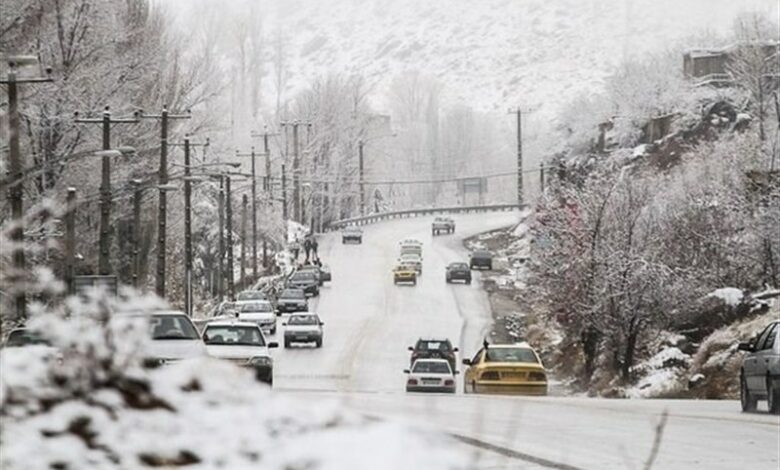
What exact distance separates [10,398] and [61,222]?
48788 mm

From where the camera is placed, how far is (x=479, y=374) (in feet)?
113

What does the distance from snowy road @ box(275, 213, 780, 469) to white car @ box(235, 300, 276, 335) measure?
1.80m

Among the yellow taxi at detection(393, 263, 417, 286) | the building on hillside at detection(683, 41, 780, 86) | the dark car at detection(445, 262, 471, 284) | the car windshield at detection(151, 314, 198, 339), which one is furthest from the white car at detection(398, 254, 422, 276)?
the car windshield at detection(151, 314, 198, 339)

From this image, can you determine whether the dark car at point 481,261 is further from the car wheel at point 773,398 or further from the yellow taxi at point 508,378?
the car wheel at point 773,398

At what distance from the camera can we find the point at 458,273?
97.2 metres

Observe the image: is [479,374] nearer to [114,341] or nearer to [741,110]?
[114,341]

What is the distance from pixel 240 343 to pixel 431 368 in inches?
326

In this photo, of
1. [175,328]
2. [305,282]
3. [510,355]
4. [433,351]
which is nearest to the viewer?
[175,328]

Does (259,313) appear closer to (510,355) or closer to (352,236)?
(510,355)

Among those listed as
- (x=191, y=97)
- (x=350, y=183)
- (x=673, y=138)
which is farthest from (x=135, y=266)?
(x=350, y=183)

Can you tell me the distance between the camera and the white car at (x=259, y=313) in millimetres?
63594

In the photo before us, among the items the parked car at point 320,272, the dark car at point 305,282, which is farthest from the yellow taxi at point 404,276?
the dark car at point 305,282

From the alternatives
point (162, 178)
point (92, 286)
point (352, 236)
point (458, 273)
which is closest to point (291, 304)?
point (458, 273)

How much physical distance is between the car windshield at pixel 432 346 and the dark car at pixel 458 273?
150ft
